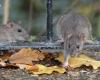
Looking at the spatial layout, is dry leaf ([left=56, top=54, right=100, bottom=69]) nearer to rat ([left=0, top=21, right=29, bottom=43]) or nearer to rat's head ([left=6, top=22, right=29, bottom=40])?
rat ([left=0, top=21, right=29, bottom=43])

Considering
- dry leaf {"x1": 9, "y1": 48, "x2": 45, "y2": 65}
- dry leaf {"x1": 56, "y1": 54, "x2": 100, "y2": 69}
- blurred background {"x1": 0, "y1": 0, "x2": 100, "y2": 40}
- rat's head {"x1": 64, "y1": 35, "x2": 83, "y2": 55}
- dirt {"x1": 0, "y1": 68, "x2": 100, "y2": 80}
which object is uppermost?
blurred background {"x1": 0, "y1": 0, "x2": 100, "y2": 40}

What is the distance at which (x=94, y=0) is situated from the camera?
8.02 metres

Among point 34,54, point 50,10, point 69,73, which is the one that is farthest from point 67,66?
point 50,10

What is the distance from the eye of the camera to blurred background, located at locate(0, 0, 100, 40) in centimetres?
795

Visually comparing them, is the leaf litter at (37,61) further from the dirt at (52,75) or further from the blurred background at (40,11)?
the blurred background at (40,11)

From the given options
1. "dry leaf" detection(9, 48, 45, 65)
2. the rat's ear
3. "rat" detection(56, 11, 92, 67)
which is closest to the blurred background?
the rat's ear

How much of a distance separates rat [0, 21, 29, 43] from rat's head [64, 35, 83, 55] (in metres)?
2.24

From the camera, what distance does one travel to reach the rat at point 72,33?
16.4 feet

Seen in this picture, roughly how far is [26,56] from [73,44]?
2.17 feet

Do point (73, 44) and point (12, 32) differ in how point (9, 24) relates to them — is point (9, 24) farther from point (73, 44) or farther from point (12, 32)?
point (73, 44)

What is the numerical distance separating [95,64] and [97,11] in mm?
2869

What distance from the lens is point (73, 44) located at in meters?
4.98

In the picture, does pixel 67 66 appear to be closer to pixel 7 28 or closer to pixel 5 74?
pixel 5 74

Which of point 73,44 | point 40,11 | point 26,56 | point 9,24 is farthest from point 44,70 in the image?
point 40,11
